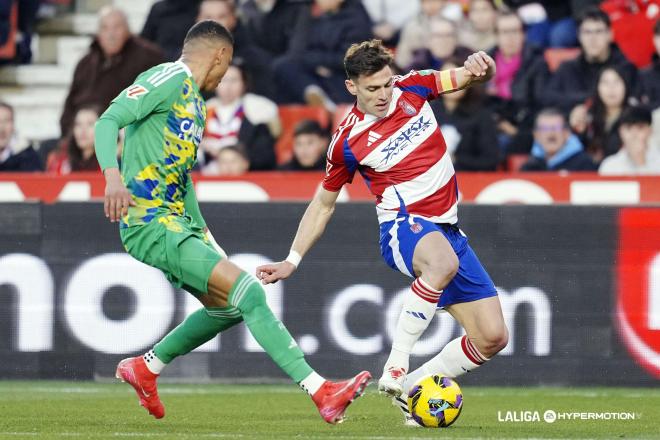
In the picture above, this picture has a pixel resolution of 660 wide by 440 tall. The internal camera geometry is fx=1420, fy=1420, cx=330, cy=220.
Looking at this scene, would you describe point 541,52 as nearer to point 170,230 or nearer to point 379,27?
point 379,27

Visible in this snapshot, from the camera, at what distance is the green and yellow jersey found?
7.50 m

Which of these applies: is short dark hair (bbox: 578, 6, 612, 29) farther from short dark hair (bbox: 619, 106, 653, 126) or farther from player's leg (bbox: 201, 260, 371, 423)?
player's leg (bbox: 201, 260, 371, 423)

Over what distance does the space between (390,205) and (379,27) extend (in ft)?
24.2

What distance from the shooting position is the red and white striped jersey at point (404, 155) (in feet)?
26.3

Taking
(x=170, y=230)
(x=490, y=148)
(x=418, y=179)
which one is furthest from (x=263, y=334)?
(x=490, y=148)

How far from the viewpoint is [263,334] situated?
24.0ft

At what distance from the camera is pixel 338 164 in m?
8.10

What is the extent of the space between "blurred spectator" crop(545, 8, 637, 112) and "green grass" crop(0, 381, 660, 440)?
429 cm

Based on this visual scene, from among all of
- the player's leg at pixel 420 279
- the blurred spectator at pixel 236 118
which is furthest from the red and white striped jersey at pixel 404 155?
the blurred spectator at pixel 236 118

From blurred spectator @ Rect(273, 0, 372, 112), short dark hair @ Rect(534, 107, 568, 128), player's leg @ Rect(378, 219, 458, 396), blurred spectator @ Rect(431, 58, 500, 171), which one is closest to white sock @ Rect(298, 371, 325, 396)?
player's leg @ Rect(378, 219, 458, 396)

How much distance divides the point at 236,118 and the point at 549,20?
3.70 m

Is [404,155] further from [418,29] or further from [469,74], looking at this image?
[418,29]

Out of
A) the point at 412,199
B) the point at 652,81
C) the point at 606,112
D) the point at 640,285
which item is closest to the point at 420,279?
the point at 412,199

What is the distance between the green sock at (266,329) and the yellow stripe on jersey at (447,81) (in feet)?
5.44
